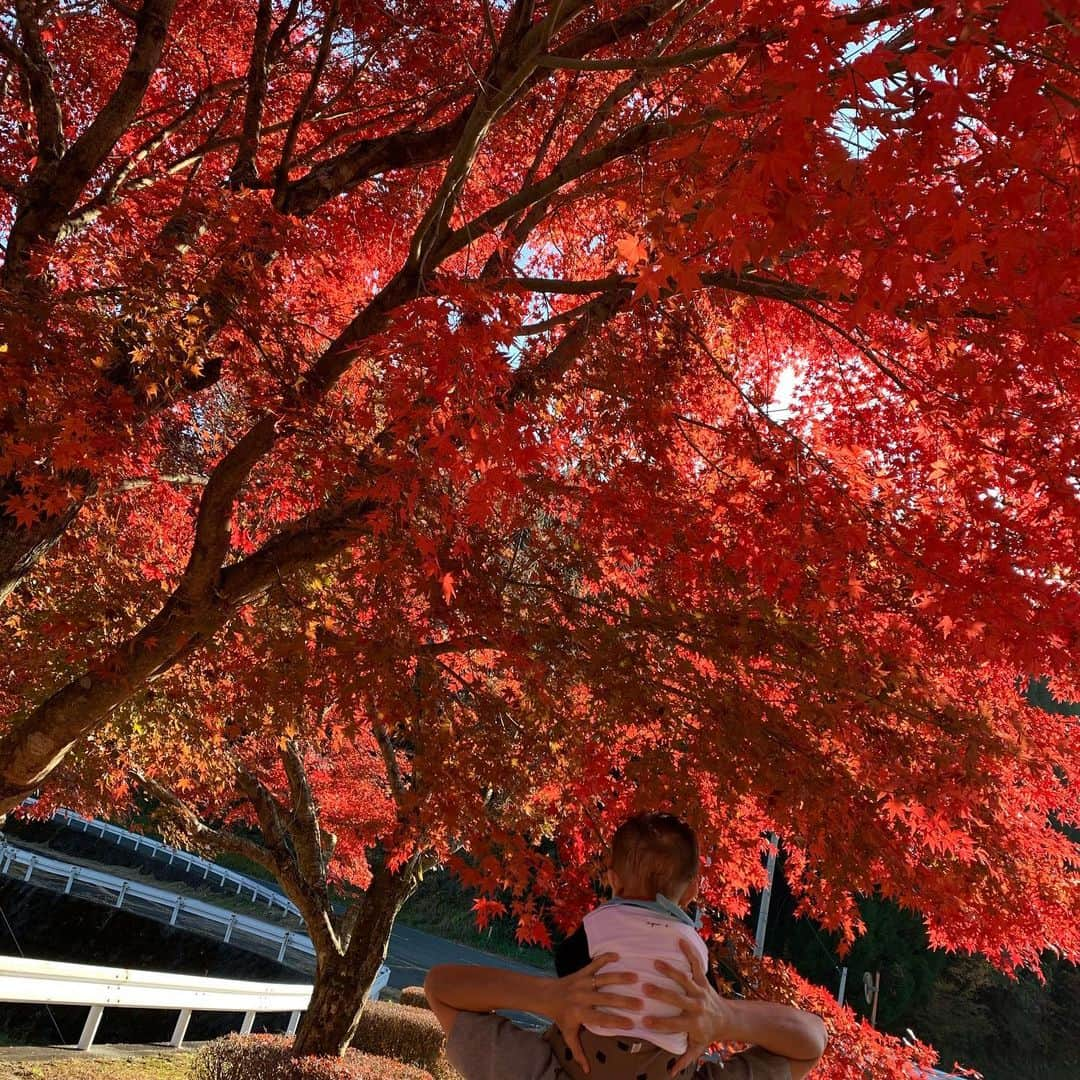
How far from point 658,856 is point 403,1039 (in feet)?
43.2

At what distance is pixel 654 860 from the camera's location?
2.00 metres

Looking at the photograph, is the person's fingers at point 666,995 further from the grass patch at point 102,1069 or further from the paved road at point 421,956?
the paved road at point 421,956

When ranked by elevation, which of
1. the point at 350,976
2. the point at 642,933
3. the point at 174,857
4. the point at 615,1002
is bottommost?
the point at 174,857

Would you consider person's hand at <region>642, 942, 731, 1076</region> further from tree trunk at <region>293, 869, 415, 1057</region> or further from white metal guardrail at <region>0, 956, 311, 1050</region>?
tree trunk at <region>293, 869, 415, 1057</region>

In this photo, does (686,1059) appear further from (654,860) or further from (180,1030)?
(180,1030)

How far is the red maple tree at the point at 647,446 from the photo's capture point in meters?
3.01

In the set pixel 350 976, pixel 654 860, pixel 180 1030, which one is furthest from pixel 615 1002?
pixel 180 1030

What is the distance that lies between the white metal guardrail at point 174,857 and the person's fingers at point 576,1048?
2736cm

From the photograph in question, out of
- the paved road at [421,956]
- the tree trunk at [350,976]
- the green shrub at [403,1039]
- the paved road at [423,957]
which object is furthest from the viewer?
the paved road at [421,956]

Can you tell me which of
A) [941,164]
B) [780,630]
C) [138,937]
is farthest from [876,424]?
[138,937]

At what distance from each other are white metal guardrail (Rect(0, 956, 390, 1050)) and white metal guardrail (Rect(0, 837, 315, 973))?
8.52m

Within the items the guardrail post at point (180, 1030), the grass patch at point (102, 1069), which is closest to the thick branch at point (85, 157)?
the grass patch at point (102, 1069)

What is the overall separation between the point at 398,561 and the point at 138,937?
1893 centimetres

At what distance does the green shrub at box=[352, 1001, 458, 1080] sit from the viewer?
12961 mm
